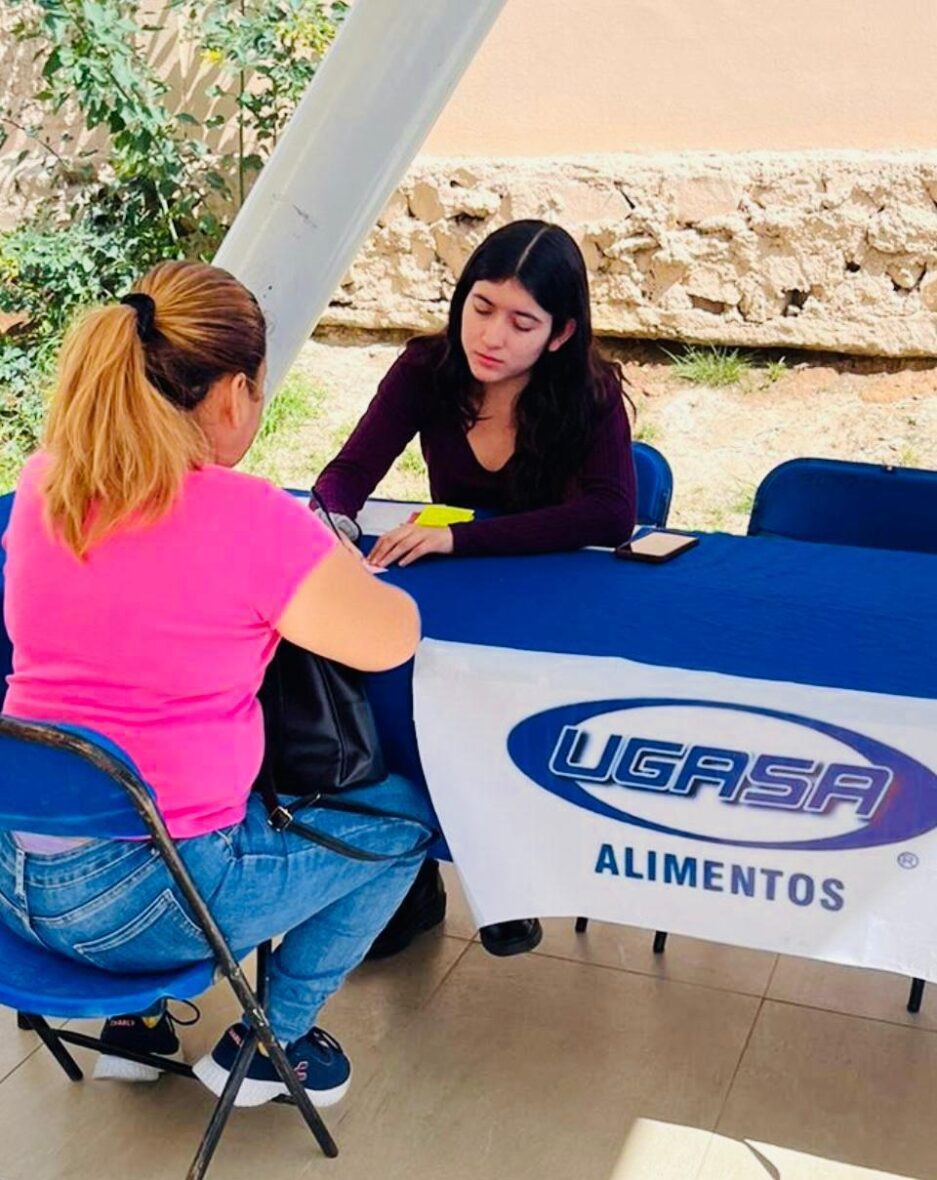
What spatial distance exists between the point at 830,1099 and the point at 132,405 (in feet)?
5.09

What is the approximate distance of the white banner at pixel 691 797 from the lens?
5.96ft

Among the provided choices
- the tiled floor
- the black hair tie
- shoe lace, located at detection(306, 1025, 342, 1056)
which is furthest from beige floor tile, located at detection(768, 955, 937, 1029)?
the black hair tie

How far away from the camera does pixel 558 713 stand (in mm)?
1925

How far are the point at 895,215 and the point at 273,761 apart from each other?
15.7 ft

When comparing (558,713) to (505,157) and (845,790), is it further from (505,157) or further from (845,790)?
(505,157)

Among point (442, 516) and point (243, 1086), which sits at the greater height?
point (442, 516)

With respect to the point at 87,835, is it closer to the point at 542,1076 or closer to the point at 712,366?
the point at 542,1076

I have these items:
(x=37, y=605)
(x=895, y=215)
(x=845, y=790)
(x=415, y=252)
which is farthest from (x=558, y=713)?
(x=415, y=252)

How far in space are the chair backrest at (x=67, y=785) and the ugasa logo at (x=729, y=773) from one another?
0.54m

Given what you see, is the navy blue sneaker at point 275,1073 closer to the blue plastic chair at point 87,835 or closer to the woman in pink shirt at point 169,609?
the blue plastic chair at point 87,835

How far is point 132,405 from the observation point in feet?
5.57

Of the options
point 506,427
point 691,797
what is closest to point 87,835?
point 691,797

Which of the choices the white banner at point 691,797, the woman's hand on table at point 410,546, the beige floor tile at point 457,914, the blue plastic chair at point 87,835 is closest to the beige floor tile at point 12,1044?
the blue plastic chair at point 87,835

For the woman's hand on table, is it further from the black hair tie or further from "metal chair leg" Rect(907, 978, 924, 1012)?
"metal chair leg" Rect(907, 978, 924, 1012)
